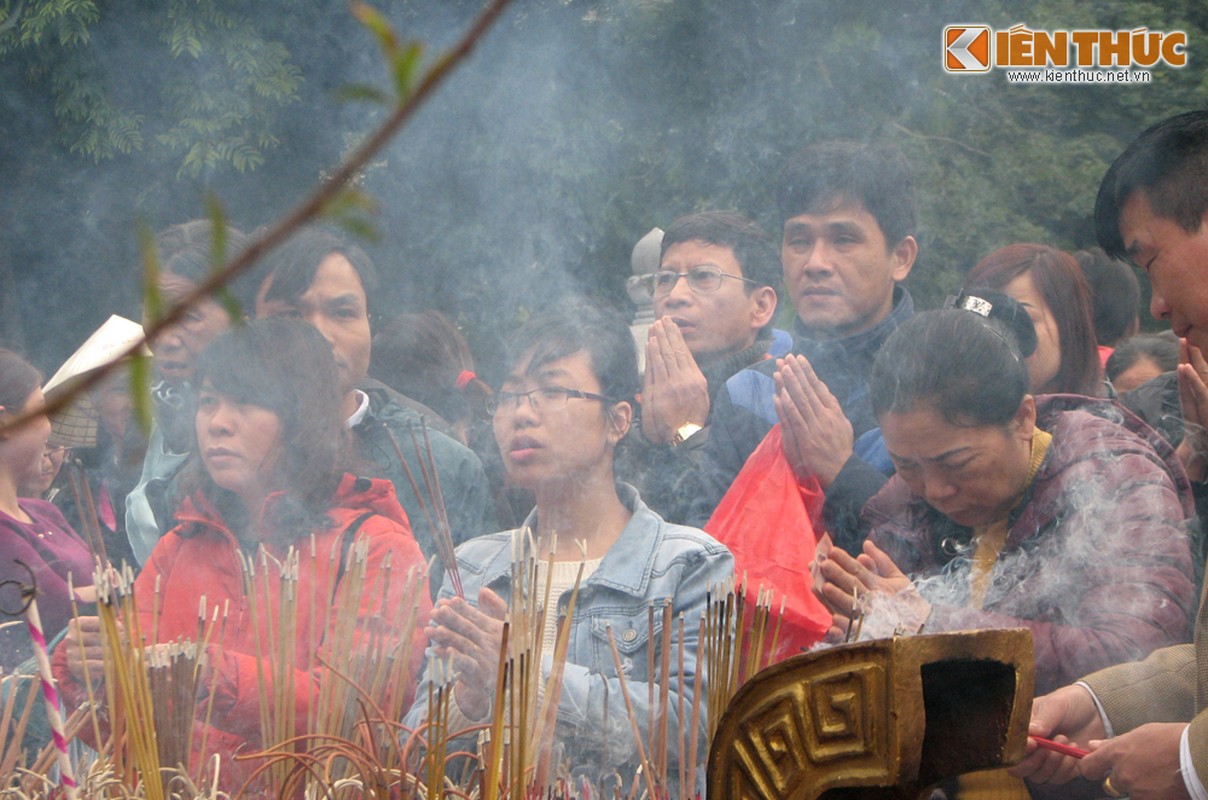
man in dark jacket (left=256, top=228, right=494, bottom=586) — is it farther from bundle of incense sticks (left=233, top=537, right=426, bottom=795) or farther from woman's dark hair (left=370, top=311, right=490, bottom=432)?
bundle of incense sticks (left=233, top=537, right=426, bottom=795)

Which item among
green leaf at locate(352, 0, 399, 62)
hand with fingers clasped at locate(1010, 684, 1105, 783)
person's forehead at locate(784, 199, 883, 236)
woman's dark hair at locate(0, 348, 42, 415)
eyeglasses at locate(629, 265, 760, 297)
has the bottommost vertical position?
hand with fingers clasped at locate(1010, 684, 1105, 783)

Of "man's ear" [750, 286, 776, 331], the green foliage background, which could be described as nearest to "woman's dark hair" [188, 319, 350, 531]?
the green foliage background

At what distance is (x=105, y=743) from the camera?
229 cm

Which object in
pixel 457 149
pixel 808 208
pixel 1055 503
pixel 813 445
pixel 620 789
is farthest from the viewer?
pixel 457 149

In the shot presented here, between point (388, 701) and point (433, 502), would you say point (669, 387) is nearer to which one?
point (433, 502)

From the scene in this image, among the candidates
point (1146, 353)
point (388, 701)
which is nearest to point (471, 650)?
point (388, 701)

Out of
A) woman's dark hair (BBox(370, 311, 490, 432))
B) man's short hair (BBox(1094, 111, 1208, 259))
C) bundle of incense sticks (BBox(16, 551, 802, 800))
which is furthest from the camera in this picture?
woman's dark hair (BBox(370, 311, 490, 432))

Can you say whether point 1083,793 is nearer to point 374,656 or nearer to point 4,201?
point 374,656

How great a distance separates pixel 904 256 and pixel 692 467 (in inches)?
27.8

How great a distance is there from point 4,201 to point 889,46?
234 cm

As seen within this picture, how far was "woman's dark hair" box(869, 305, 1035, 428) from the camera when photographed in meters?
2.29

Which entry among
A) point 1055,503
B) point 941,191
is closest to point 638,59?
point 941,191

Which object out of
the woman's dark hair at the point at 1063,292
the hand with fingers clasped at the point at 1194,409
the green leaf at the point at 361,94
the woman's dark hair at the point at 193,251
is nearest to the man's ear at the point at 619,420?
the woman's dark hair at the point at 1063,292

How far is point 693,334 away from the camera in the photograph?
2.73m
